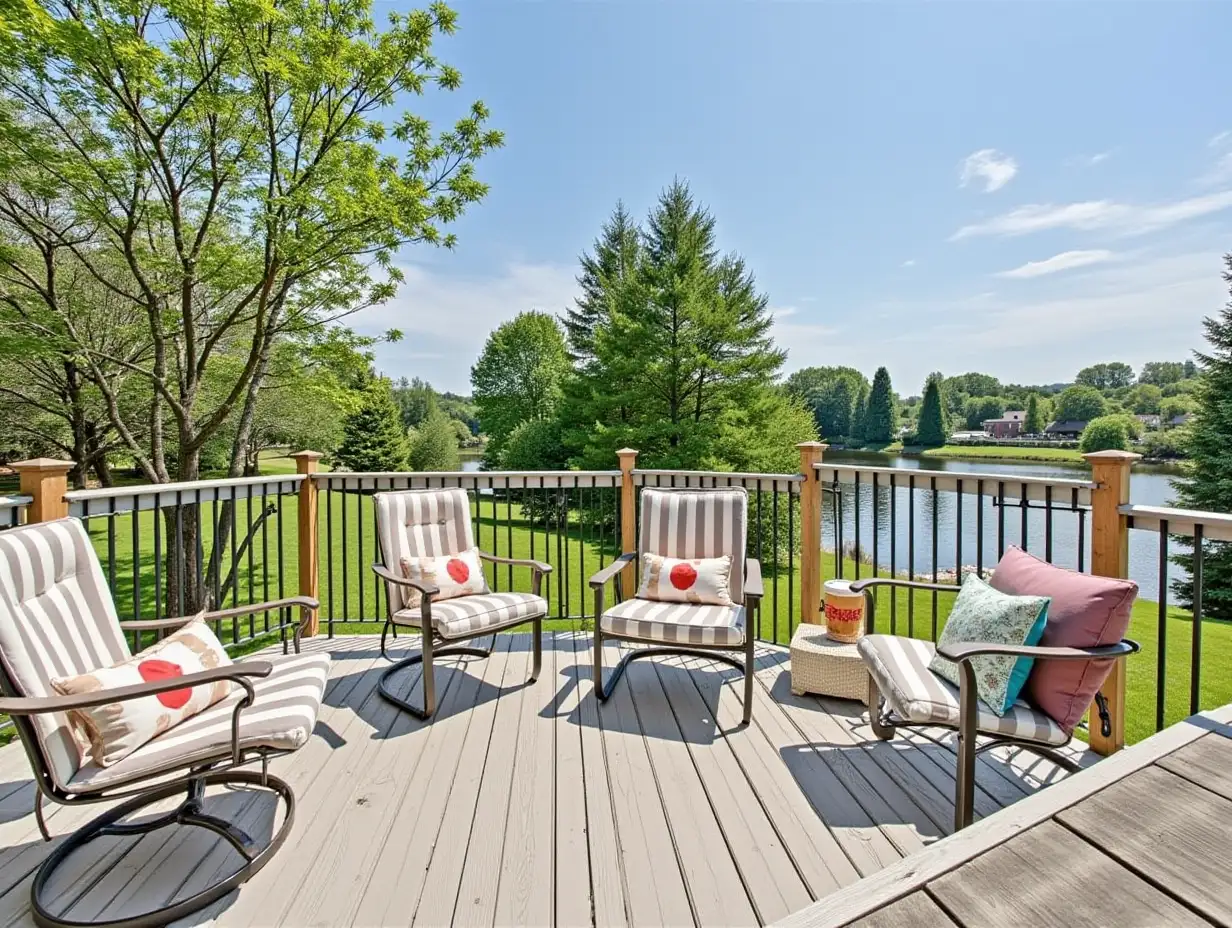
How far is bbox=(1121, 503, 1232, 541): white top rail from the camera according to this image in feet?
6.95

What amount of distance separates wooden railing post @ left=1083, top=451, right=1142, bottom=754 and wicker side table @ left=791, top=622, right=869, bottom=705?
3.14ft

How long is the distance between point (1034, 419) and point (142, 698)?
47.2 metres

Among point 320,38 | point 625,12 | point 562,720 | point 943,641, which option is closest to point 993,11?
point 625,12

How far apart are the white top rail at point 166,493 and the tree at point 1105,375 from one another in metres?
52.6

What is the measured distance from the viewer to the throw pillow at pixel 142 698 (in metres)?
1.75

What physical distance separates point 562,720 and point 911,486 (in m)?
2.28

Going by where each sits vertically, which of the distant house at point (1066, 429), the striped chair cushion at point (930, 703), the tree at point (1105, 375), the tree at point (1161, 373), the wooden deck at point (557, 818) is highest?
the tree at point (1105, 375)

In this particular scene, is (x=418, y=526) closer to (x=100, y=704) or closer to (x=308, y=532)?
(x=308, y=532)

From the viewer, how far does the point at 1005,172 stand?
1123cm

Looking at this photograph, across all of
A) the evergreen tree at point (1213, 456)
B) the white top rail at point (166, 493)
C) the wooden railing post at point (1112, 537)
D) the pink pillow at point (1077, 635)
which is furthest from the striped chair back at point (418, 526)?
the evergreen tree at point (1213, 456)

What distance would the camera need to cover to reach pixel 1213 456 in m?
12.0

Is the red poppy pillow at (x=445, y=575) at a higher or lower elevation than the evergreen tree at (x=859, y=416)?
lower

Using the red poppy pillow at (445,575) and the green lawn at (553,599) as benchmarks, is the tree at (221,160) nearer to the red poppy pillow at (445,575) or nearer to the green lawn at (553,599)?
the green lawn at (553,599)

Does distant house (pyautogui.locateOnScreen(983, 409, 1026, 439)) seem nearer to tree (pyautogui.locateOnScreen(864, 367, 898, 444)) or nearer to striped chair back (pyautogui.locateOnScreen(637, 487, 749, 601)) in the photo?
tree (pyautogui.locateOnScreen(864, 367, 898, 444))
